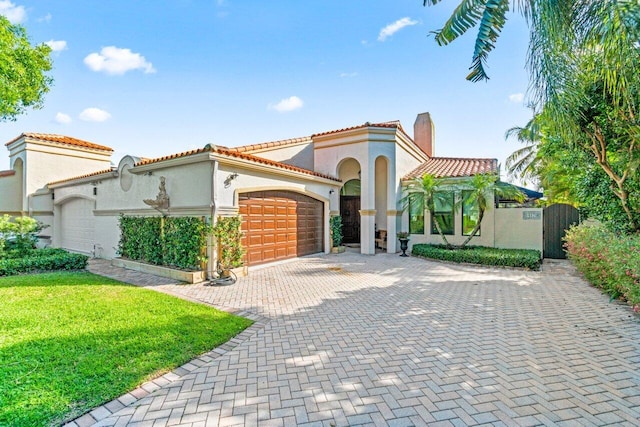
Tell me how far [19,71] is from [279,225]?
1269 centimetres

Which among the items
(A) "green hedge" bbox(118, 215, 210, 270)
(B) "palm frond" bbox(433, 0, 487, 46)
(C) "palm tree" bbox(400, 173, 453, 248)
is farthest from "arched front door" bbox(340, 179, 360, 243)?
(B) "palm frond" bbox(433, 0, 487, 46)

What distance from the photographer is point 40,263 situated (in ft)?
34.8

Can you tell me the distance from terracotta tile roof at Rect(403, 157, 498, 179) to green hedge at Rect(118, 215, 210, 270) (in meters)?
12.0

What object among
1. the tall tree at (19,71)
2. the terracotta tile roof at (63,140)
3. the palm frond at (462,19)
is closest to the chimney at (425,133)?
the palm frond at (462,19)

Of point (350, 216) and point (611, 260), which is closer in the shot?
point (611, 260)

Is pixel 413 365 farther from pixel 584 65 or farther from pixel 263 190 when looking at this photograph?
pixel 263 190

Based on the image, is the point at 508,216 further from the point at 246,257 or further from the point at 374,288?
the point at 246,257

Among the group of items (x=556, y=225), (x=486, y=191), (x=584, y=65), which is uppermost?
(x=584, y=65)

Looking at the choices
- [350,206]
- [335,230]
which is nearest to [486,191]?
[335,230]

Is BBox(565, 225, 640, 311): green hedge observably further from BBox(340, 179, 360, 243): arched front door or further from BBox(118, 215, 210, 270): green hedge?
BBox(340, 179, 360, 243): arched front door

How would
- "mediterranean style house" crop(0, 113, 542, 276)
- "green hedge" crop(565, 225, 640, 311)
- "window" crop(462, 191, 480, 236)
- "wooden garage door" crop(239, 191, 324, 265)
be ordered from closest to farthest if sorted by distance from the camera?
"green hedge" crop(565, 225, 640, 311) → "mediterranean style house" crop(0, 113, 542, 276) → "wooden garage door" crop(239, 191, 324, 265) → "window" crop(462, 191, 480, 236)

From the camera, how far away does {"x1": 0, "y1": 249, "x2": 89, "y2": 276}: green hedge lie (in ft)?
33.0

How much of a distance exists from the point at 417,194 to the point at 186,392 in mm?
12767

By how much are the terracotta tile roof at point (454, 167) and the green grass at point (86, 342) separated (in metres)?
14.2
